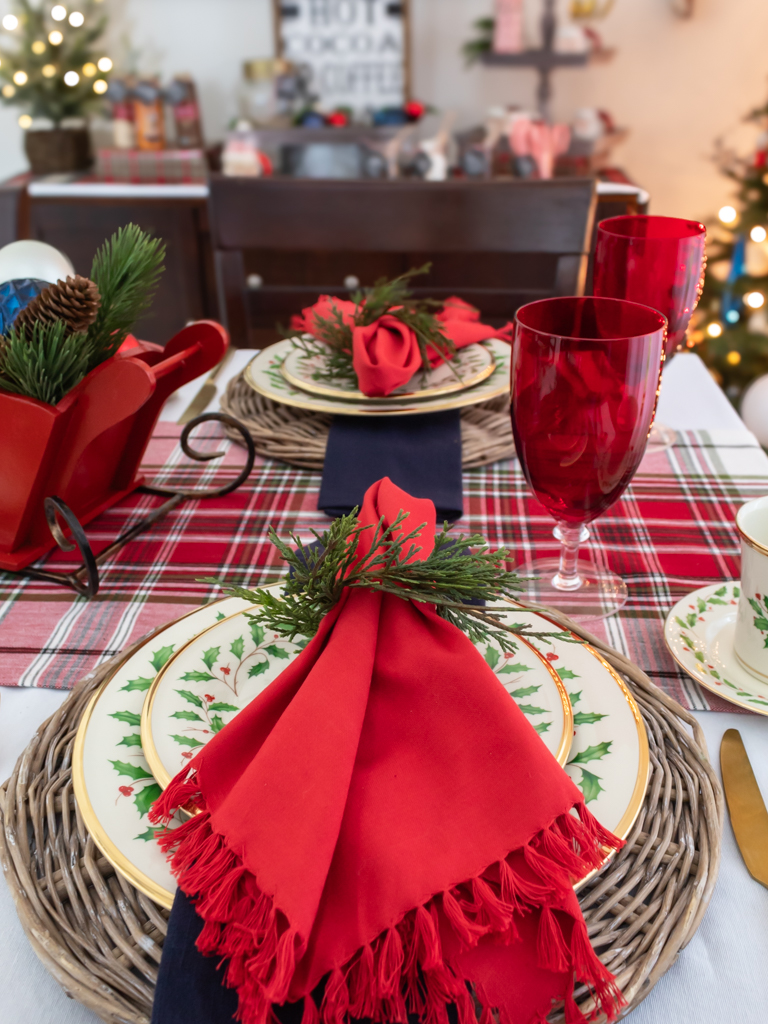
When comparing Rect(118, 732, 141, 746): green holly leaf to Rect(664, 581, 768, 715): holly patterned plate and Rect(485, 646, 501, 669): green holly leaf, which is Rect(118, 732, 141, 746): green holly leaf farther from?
Rect(664, 581, 768, 715): holly patterned plate

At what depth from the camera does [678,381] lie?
93 centimetres

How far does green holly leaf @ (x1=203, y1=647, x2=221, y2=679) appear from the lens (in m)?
0.42

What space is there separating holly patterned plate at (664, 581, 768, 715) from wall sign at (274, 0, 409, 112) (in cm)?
231

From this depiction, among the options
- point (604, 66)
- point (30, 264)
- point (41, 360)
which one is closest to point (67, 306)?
point (41, 360)

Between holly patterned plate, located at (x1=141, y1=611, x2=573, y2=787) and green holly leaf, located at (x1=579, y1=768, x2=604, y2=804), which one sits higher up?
holly patterned plate, located at (x1=141, y1=611, x2=573, y2=787)

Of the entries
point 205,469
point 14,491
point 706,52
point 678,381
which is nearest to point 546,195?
point 678,381

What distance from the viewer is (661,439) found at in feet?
2.56

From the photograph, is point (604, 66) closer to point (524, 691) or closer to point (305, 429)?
point (305, 429)

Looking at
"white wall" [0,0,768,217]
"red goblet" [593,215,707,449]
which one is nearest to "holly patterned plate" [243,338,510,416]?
"red goblet" [593,215,707,449]

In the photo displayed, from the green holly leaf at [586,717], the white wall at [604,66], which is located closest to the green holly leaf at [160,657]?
the green holly leaf at [586,717]

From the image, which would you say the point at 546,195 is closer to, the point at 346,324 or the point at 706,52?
the point at 346,324

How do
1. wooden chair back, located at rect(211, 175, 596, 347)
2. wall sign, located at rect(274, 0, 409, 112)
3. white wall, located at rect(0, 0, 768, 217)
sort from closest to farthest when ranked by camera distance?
wooden chair back, located at rect(211, 175, 596, 347), wall sign, located at rect(274, 0, 409, 112), white wall, located at rect(0, 0, 768, 217)

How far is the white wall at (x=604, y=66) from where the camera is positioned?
2.47 metres

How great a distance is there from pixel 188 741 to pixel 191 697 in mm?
31
